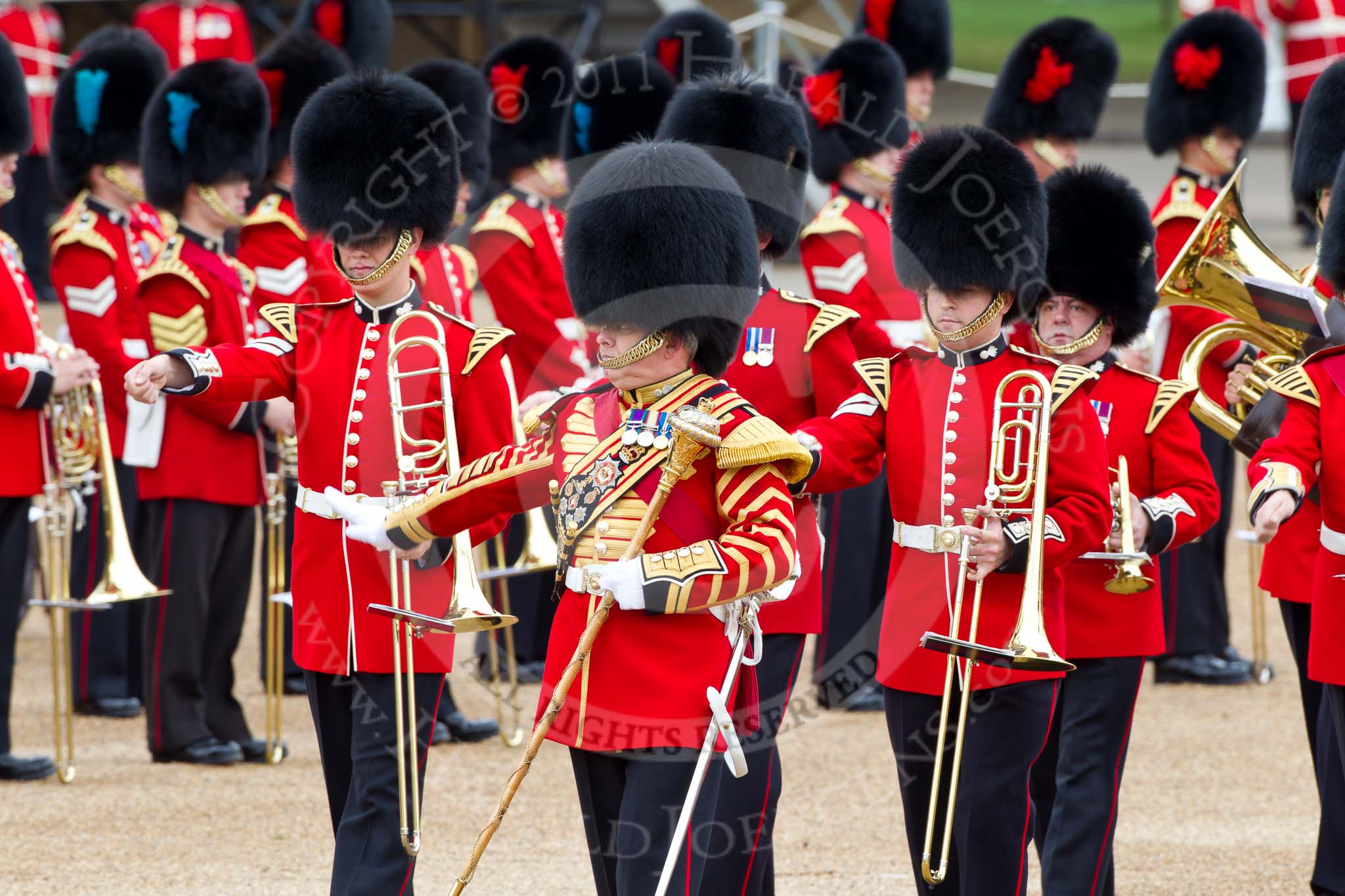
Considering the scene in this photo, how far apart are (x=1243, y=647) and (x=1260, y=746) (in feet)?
4.59

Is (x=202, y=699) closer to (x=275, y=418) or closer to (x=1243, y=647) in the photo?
(x=275, y=418)

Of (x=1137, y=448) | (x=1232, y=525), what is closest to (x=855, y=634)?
(x=1137, y=448)

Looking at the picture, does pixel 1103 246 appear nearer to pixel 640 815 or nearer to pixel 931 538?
pixel 931 538

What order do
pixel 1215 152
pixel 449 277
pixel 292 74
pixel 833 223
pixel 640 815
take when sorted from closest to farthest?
pixel 640 815, pixel 449 277, pixel 833 223, pixel 1215 152, pixel 292 74

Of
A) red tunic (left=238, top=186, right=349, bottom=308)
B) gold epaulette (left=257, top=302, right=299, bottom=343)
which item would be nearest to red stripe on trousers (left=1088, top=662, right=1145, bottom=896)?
gold epaulette (left=257, top=302, right=299, bottom=343)

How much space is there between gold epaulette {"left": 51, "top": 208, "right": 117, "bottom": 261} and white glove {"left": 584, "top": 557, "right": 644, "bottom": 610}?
294 centimetres

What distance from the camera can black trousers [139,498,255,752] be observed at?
16.3ft

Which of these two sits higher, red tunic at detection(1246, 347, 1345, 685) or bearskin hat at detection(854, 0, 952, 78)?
bearskin hat at detection(854, 0, 952, 78)

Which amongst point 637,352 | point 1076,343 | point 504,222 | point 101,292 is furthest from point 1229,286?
point 101,292

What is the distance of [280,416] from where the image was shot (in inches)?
194

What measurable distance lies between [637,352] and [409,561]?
0.74m

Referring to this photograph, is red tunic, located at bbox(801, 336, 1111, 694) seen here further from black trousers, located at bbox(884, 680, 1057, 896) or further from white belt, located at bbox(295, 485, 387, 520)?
white belt, located at bbox(295, 485, 387, 520)

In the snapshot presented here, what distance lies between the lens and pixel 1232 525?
27.9 feet

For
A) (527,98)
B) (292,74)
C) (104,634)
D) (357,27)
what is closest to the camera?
(104,634)
